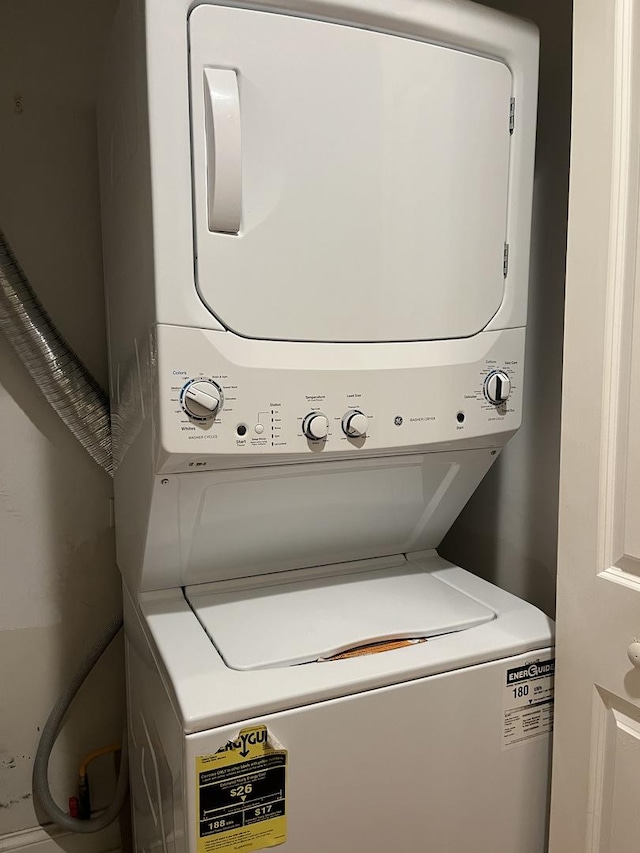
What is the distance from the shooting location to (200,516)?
113 centimetres

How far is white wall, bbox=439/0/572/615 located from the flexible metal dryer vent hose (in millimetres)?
876

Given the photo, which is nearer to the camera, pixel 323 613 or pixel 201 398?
pixel 201 398

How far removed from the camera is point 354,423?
106cm

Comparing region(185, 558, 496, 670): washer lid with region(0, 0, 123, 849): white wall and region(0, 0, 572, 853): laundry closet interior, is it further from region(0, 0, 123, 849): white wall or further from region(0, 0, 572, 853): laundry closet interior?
region(0, 0, 123, 849): white wall

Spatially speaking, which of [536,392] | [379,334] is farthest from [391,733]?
[536,392]

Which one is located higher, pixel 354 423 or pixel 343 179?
pixel 343 179

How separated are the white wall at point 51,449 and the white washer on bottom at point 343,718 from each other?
0.33 meters

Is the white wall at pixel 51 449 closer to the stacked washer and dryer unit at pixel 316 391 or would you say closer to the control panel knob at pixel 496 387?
the stacked washer and dryer unit at pixel 316 391

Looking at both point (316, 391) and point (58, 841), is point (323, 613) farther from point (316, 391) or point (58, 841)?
point (58, 841)

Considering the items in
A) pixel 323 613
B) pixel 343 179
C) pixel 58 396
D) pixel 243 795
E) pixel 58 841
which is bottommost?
pixel 58 841

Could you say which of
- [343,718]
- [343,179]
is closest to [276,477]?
[343,718]

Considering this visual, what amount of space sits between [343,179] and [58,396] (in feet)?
2.40

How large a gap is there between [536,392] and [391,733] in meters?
0.75

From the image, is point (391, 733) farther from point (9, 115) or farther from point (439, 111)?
point (9, 115)
